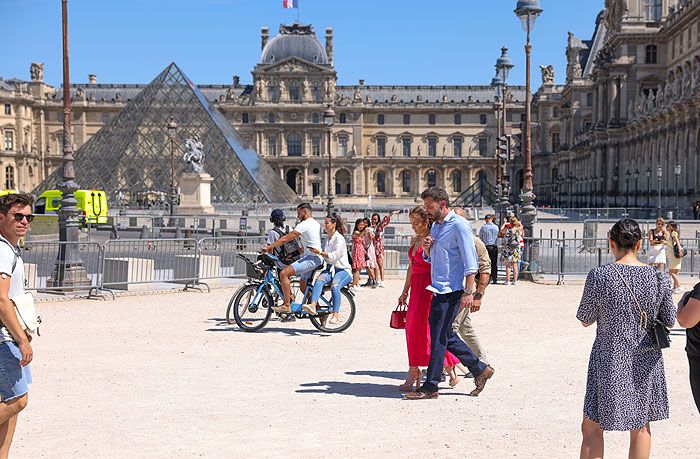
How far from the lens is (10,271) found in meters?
4.15

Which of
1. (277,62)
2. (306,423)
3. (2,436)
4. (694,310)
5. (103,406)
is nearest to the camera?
(694,310)

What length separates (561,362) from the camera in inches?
314

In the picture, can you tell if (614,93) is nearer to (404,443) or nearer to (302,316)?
(302,316)

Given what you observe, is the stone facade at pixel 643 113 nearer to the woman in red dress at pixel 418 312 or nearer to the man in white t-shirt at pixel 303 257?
the man in white t-shirt at pixel 303 257

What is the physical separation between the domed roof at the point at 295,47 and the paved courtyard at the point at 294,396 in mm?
77218

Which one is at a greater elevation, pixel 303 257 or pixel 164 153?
pixel 164 153

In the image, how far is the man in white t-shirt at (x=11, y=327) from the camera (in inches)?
161

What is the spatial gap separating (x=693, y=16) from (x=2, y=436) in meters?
44.7

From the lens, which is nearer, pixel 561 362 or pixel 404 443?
pixel 404 443

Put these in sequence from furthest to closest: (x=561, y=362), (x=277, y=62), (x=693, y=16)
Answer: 1. (x=277, y=62)
2. (x=693, y=16)
3. (x=561, y=362)

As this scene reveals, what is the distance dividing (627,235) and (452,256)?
7.46 ft

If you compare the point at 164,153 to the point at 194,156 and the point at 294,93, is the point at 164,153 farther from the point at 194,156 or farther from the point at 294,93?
the point at 294,93

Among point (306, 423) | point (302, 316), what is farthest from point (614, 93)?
point (306, 423)

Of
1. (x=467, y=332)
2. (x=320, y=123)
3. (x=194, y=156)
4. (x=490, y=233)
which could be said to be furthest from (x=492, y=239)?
(x=320, y=123)
